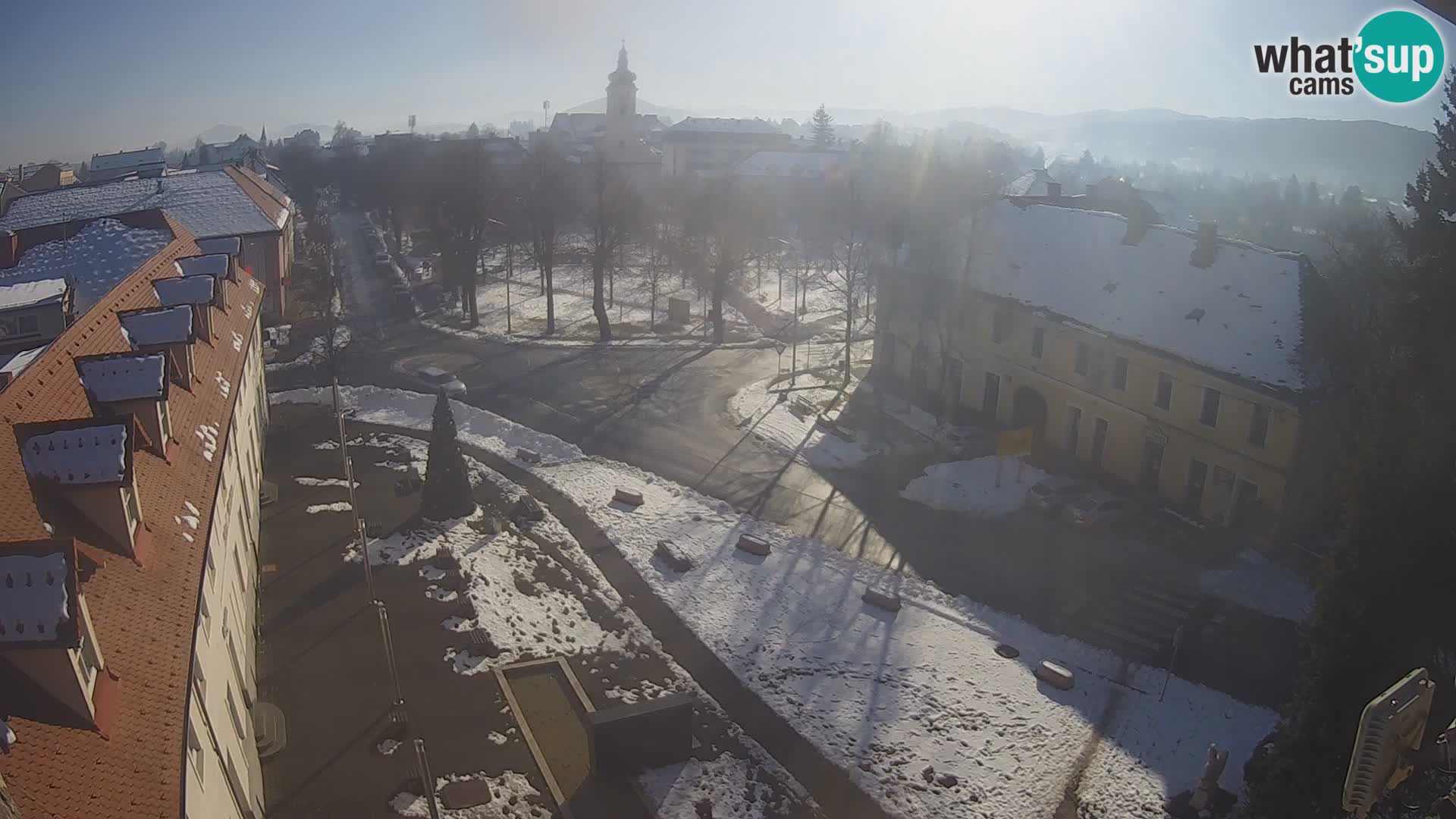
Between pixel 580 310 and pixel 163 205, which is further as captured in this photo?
pixel 580 310

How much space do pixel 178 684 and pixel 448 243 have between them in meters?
54.5

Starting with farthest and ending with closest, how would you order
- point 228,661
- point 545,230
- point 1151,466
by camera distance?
point 545,230 → point 1151,466 → point 228,661

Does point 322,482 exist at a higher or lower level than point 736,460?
higher

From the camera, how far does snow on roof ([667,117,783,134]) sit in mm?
141925

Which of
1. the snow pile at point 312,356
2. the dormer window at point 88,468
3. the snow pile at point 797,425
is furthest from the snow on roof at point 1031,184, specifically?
the dormer window at point 88,468

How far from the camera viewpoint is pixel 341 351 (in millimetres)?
49750

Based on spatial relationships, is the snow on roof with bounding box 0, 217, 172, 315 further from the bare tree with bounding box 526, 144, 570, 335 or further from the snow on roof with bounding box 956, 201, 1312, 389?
the snow on roof with bounding box 956, 201, 1312, 389

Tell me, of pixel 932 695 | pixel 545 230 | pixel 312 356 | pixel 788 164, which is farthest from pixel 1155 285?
pixel 788 164

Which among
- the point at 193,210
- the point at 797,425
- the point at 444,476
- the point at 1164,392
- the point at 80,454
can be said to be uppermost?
the point at 193,210

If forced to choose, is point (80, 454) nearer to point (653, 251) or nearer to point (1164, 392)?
point (1164, 392)

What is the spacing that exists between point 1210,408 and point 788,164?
3493 inches

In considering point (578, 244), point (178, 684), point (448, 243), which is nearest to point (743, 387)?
point (448, 243)

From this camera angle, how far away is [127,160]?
8406cm

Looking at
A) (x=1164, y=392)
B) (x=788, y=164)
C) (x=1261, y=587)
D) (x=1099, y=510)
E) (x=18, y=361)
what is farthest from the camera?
(x=788, y=164)
